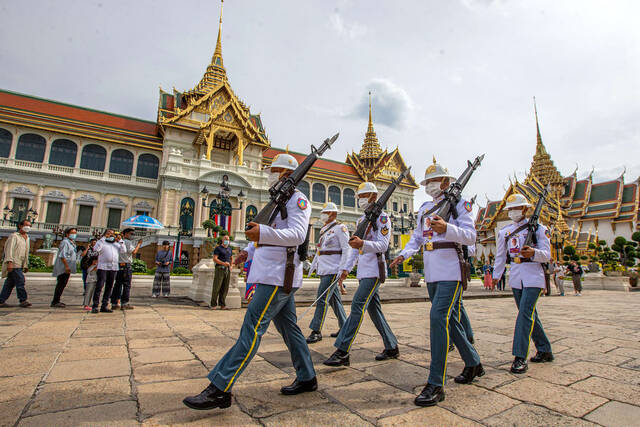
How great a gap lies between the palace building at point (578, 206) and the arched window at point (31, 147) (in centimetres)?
4194

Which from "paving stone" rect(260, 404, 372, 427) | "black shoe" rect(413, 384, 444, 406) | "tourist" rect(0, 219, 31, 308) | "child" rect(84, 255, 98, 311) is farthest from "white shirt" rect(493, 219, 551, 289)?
"tourist" rect(0, 219, 31, 308)

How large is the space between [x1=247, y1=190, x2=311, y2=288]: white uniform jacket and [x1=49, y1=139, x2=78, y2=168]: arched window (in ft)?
103

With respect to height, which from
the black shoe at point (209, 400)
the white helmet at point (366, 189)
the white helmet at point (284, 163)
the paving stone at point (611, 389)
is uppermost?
the white helmet at point (366, 189)

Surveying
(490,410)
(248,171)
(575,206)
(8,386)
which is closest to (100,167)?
(248,171)

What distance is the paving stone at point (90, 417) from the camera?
1.89m

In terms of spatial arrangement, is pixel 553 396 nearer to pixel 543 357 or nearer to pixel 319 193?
pixel 543 357

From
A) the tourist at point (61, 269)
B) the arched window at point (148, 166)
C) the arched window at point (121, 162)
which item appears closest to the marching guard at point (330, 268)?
the tourist at point (61, 269)

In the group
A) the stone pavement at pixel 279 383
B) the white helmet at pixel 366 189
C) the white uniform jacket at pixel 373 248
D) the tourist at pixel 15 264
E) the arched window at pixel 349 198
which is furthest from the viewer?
the arched window at pixel 349 198

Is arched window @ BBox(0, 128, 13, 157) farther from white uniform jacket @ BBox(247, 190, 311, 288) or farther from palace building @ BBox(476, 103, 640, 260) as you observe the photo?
palace building @ BBox(476, 103, 640, 260)

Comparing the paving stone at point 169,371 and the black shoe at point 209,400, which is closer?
the black shoe at point 209,400

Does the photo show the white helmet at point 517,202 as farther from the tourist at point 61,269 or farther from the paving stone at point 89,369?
the tourist at point 61,269

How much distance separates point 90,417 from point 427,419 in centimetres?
201

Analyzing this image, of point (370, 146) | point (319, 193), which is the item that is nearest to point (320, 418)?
point (319, 193)

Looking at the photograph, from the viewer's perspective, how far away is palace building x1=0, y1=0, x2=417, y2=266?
24.8m
